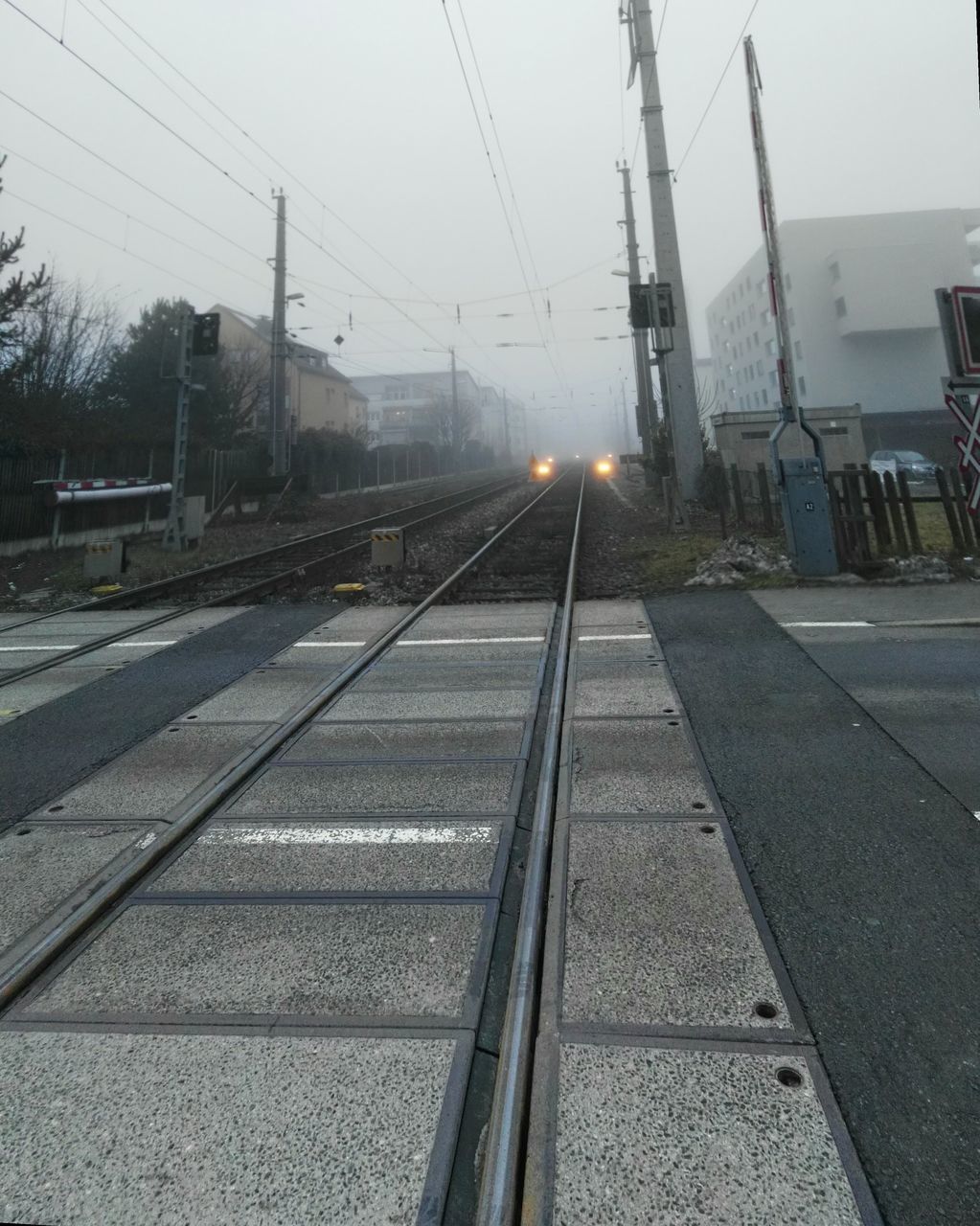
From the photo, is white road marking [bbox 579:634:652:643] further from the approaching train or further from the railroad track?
the approaching train

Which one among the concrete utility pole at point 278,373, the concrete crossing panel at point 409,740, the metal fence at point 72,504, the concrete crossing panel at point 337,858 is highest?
the concrete utility pole at point 278,373

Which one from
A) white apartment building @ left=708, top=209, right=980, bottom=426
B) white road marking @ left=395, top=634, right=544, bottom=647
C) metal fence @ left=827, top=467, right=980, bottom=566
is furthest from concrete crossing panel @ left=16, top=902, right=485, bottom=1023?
white apartment building @ left=708, top=209, right=980, bottom=426

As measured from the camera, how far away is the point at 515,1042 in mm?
2102

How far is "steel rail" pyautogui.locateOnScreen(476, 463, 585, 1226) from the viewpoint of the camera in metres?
1.67

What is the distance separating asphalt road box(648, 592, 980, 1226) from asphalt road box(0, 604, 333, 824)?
3.79m

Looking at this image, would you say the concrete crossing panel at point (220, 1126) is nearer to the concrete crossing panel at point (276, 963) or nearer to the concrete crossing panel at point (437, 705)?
the concrete crossing panel at point (276, 963)

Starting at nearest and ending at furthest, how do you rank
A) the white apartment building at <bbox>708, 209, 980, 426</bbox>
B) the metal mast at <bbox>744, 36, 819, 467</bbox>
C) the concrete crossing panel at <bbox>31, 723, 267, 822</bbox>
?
the concrete crossing panel at <bbox>31, 723, 267, 822</bbox> < the metal mast at <bbox>744, 36, 819, 467</bbox> < the white apartment building at <bbox>708, 209, 980, 426</bbox>

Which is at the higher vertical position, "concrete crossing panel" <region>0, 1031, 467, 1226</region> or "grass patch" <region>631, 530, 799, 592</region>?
"grass patch" <region>631, 530, 799, 592</region>

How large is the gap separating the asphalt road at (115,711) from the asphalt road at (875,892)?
379 cm

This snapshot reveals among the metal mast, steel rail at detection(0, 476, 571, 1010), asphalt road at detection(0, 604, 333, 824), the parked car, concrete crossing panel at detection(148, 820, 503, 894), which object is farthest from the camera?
the parked car

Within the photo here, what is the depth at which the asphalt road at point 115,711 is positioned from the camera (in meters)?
4.29

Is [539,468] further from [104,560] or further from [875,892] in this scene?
[875,892]

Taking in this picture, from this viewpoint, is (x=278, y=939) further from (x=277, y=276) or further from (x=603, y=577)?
(x=277, y=276)

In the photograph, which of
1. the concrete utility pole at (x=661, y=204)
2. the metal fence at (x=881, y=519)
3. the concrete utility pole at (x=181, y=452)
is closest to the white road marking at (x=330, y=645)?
the metal fence at (x=881, y=519)
